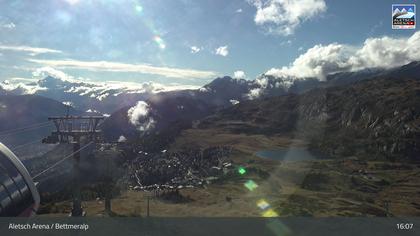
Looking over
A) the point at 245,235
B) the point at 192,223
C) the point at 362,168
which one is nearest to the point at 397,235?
the point at 245,235

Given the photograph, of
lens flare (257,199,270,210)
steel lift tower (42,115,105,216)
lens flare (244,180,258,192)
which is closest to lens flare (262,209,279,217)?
lens flare (257,199,270,210)

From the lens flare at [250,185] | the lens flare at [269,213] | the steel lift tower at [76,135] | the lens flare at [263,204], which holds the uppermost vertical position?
the steel lift tower at [76,135]

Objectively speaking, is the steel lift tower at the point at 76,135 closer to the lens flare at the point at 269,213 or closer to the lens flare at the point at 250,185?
the lens flare at the point at 269,213

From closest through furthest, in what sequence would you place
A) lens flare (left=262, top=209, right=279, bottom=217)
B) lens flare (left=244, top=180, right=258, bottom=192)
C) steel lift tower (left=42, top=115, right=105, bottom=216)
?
1. steel lift tower (left=42, top=115, right=105, bottom=216)
2. lens flare (left=262, top=209, right=279, bottom=217)
3. lens flare (left=244, top=180, right=258, bottom=192)

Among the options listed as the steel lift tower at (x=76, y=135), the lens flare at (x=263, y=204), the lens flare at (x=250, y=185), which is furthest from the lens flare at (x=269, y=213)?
the lens flare at (x=250, y=185)

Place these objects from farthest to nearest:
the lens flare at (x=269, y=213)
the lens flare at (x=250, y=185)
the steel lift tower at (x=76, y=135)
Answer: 1. the lens flare at (x=250, y=185)
2. the lens flare at (x=269, y=213)
3. the steel lift tower at (x=76, y=135)

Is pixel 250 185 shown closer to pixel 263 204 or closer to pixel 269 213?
pixel 263 204

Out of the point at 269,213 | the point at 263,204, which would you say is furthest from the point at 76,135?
the point at 263,204

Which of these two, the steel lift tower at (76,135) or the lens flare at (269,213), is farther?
the lens flare at (269,213)

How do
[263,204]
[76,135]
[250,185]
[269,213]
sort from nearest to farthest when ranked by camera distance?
[76,135] → [269,213] → [263,204] → [250,185]

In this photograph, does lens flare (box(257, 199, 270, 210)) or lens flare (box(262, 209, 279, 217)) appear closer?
lens flare (box(262, 209, 279, 217))

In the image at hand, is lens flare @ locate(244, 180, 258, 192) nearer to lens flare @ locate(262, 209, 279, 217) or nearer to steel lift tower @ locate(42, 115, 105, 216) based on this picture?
lens flare @ locate(262, 209, 279, 217)
